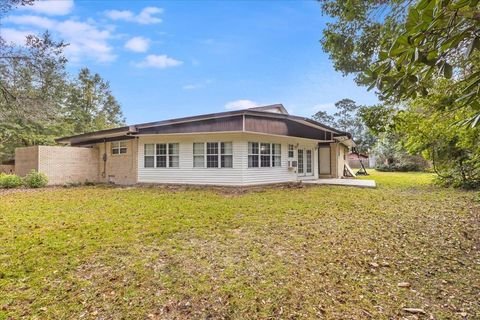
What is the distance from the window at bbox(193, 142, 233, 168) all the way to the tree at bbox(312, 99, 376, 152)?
34006 millimetres

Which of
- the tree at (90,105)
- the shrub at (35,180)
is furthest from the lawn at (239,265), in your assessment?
the tree at (90,105)

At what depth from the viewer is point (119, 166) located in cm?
1462

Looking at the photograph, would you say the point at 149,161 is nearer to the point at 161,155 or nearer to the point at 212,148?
the point at 161,155

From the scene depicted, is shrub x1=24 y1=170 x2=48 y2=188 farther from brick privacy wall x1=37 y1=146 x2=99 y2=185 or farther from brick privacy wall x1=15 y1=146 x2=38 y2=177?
brick privacy wall x1=15 y1=146 x2=38 y2=177

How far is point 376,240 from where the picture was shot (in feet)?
14.1

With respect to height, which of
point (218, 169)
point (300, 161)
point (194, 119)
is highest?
point (194, 119)

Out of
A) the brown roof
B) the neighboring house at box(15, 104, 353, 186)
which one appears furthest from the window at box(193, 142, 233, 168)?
the brown roof

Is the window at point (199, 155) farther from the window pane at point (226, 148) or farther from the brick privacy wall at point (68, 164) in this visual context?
the brick privacy wall at point (68, 164)

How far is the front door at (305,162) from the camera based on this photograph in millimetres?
15422

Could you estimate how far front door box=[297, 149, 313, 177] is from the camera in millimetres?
15422

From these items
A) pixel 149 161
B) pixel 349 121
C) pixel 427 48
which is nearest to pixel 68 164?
pixel 149 161

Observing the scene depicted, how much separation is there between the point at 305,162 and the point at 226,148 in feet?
20.5

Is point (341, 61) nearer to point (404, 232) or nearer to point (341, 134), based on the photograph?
point (404, 232)

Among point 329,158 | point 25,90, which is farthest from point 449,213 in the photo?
point 25,90
